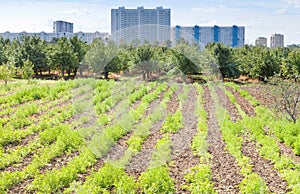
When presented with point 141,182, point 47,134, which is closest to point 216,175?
point 141,182

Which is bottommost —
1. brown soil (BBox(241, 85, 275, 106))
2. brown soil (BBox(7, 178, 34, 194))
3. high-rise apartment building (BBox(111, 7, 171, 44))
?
brown soil (BBox(7, 178, 34, 194))

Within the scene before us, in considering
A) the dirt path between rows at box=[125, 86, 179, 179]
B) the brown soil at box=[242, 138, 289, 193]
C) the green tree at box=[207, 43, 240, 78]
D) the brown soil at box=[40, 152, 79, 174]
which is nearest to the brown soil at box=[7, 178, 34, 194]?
the brown soil at box=[40, 152, 79, 174]

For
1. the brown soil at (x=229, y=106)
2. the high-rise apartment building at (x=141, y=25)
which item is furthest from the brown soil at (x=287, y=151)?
the high-rise apartment building at (x=141, y=25)

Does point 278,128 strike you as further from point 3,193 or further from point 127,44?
point 3,193

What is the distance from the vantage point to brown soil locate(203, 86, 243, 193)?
7.46m

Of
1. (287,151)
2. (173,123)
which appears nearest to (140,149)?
(173,123)

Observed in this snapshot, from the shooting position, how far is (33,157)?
9227 millimetres

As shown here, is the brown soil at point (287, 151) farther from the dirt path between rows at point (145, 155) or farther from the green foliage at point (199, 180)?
the dirt path between rows at point (145, 155)

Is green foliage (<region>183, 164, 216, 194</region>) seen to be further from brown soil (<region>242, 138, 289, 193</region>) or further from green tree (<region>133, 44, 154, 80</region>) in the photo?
green tree (<region>133, 44, 154, 80</region>)

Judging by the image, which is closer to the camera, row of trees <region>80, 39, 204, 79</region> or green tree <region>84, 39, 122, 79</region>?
row of trees <region>80, 39, 204, 79</region>

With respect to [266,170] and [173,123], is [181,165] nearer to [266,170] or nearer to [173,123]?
[266,170]

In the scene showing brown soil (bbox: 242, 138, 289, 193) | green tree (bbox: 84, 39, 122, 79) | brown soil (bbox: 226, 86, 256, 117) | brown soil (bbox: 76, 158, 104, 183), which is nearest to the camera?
brown soil (bbox: 242, 138, 289, 193)

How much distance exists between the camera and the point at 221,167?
28.0ft

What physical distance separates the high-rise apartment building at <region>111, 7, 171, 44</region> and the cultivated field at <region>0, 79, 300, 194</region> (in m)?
2.94
